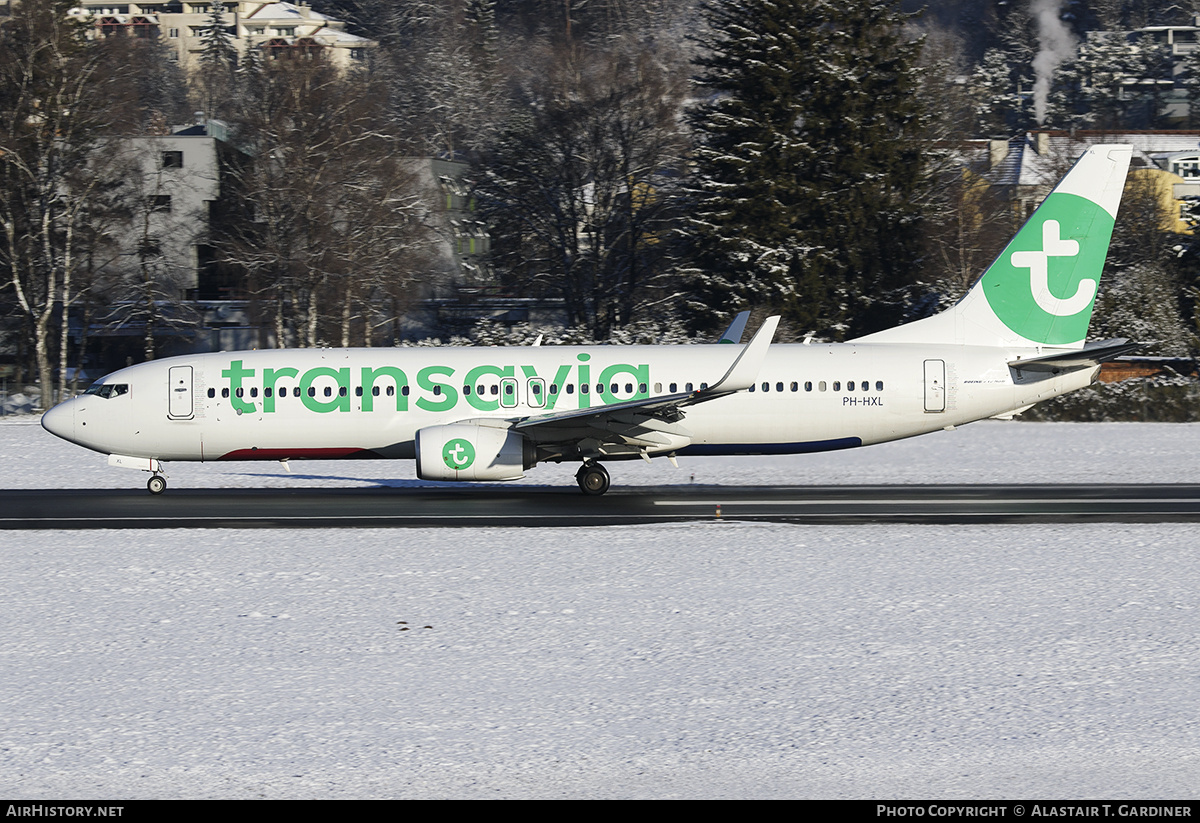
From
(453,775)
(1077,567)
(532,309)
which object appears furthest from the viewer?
(532,309)

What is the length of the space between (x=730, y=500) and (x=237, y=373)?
10608 mm

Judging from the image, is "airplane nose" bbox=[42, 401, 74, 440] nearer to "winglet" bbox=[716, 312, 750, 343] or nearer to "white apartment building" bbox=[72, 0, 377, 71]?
"winglet" bbox=[716, 312, 750, 343]

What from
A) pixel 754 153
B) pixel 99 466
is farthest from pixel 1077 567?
pixel 754 153

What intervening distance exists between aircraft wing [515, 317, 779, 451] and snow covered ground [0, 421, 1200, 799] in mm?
3819

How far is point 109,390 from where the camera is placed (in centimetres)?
2622

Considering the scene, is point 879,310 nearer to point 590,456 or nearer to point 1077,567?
point 590,456

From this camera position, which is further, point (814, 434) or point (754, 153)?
point (754, 153)

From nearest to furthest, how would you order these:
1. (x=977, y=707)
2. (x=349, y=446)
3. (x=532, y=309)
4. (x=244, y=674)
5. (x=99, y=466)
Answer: (x=977, y=707), (x=244, y=674), (x=349, y=446), (x=99, y=466), (x=532, y=309)

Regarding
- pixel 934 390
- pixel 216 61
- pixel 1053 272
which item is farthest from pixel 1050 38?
pixel 934 390

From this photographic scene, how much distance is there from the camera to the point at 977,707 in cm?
1087

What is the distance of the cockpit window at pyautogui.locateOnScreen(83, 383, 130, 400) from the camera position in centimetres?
Result: 2614

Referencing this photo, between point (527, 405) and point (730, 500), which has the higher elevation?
point (527, 405)

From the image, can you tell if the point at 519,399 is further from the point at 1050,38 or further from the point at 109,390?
the point at 1050,38

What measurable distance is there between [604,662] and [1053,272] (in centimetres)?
1847
